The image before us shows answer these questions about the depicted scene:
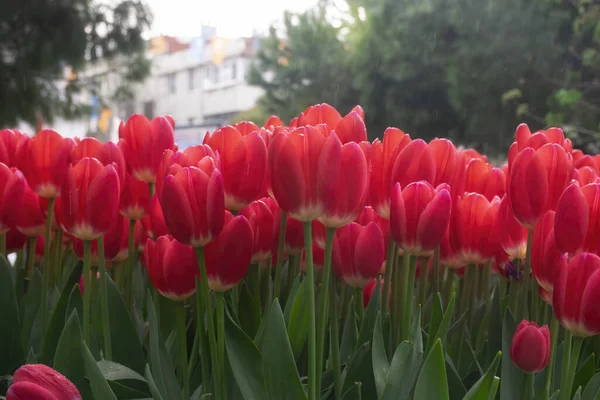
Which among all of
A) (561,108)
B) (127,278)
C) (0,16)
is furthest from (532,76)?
(127,278)

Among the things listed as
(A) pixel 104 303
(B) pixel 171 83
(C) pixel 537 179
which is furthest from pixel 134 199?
(B) pixel 171 83

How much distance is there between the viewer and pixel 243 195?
82cm

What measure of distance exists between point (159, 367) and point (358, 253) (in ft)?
0.86

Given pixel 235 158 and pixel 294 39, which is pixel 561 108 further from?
pixel 235 158

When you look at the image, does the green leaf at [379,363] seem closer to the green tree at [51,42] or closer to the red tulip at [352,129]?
the red tulip at [352,129]

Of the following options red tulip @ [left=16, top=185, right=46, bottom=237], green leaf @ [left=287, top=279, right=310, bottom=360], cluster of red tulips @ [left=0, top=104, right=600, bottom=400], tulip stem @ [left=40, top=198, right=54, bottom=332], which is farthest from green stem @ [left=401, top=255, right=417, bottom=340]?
red tulip @ [left=16, top=185, right=46, bottom=237]

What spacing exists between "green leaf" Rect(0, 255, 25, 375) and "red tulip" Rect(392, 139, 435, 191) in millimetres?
514

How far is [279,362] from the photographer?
71 centimetres

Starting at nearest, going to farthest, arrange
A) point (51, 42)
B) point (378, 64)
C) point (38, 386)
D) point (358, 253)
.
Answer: point (38, 386) → point (358, 253) → point (51, 42) → point (378, 64)

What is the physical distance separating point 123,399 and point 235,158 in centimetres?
29

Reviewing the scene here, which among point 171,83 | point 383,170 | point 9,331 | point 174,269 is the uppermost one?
point 171,83

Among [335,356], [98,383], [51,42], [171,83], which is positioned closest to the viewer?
[98,383]

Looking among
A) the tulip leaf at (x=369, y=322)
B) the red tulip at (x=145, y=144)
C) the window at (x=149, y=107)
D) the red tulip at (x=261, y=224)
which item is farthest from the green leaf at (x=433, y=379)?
the window at (x=149, y=107)

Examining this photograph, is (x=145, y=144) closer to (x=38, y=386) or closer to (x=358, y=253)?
(x=358, y=253)
